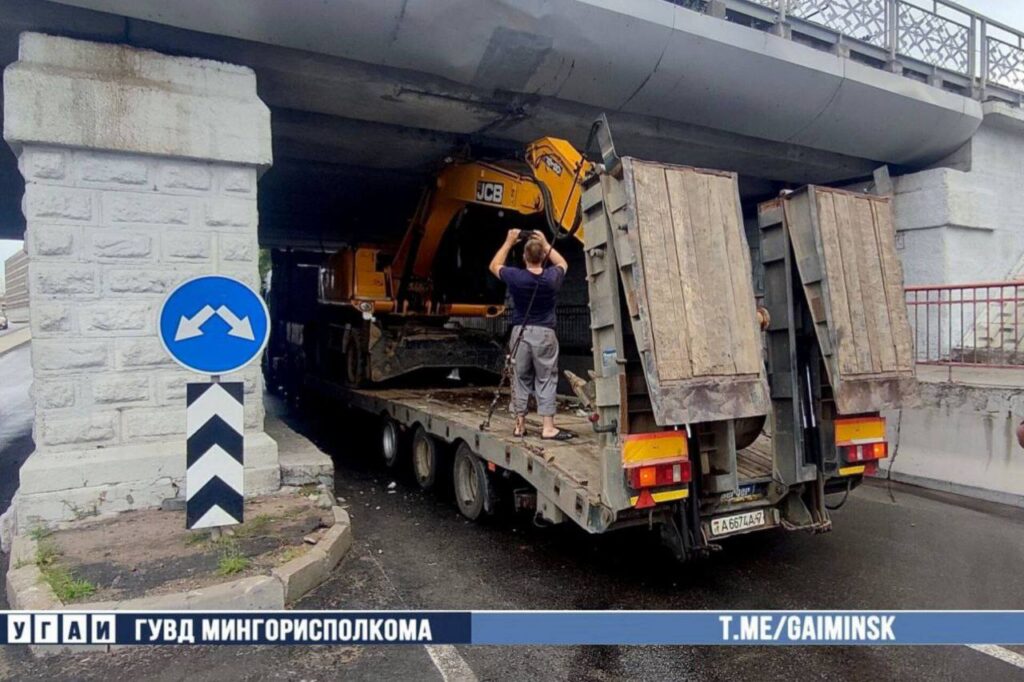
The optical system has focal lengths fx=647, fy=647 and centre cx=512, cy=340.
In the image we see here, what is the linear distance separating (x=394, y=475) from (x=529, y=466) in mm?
3629

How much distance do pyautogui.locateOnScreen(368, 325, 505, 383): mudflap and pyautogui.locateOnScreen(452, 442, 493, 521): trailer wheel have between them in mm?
3199

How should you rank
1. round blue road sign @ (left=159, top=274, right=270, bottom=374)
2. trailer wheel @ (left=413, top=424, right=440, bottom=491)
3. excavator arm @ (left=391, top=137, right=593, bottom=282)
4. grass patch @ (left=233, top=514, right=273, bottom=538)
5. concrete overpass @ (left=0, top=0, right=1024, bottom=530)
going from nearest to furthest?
round blue road sign @ (left=159, top=274, right=270, bottom=374) → grass patch @ (left=233, top=514, right=273, bottom=538) → concrete overpass @ (left=0, top=0, right=1024, bottom=530) → excavator arm @ (left=391, top=137, right=593, bottom=282) → trailer wheel @ (left=413, top=424, right=440, bottom=491)

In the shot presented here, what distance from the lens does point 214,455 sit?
170 inches

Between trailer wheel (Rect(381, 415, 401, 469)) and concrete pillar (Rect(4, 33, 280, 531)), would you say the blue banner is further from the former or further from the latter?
trailer wheel (Rect(381, 415, 401, 469))

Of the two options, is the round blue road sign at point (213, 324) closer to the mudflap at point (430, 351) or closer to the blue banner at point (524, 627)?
the blue banner at point (524, 627)

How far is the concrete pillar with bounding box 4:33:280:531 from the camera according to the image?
199 inches

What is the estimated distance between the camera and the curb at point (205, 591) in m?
3.65

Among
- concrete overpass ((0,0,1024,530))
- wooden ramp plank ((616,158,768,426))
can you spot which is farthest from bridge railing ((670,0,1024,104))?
wooden ramp plank ((616,158,768,426))

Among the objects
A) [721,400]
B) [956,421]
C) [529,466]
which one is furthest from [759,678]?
[956,421]

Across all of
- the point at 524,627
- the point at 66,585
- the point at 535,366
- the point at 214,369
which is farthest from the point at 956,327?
the point at 66,585

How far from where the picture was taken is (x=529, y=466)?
4.69m

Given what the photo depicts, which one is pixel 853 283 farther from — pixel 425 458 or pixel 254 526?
pixel 254 526

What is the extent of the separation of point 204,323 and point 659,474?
298 centimetres

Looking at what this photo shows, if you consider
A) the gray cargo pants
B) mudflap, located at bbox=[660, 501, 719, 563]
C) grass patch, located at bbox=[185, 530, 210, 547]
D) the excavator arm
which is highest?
the excavator arm
